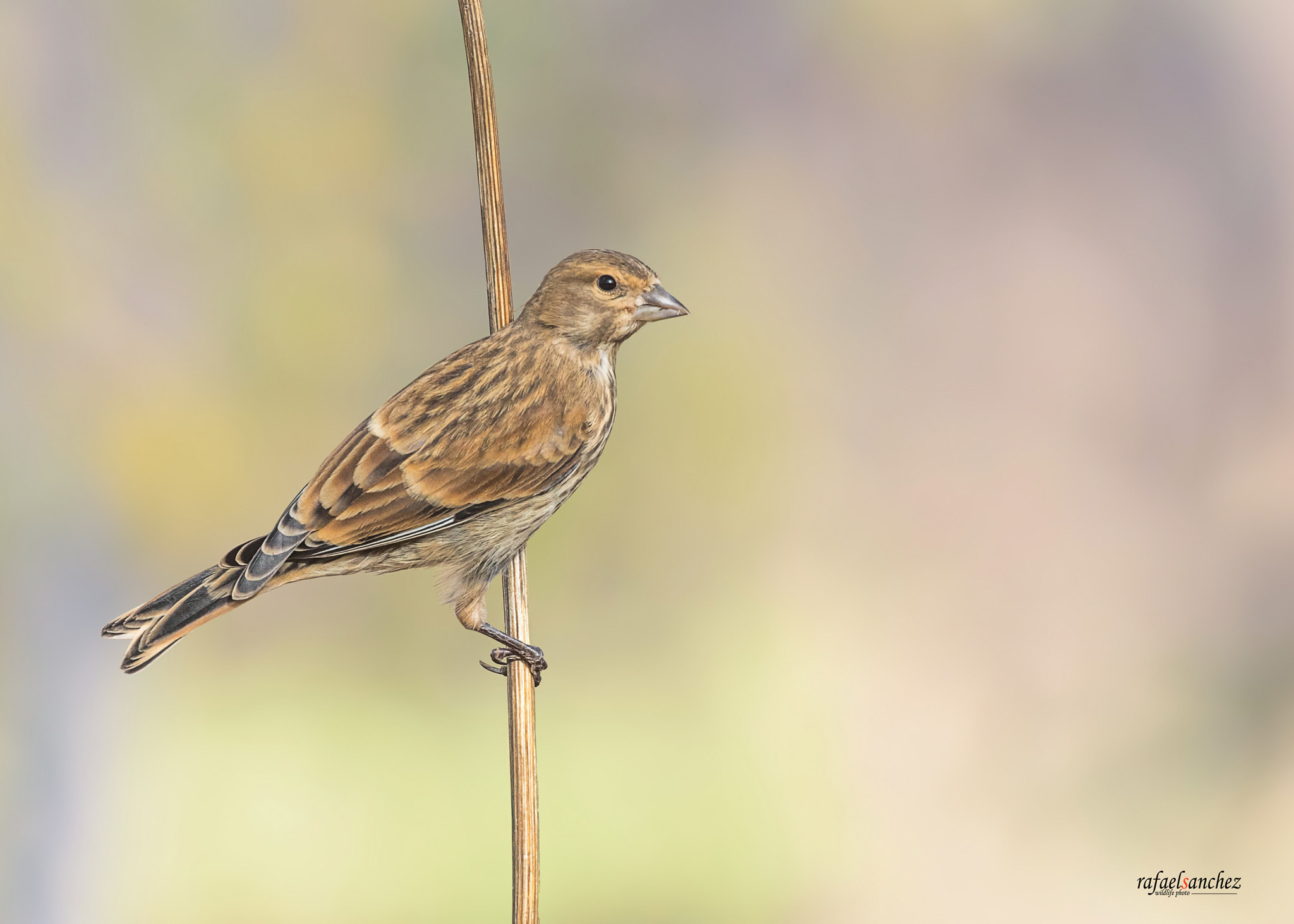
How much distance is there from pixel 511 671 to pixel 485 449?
0.38 m

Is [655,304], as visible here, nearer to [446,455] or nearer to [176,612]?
[446,455]

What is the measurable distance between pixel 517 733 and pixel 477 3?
95cm

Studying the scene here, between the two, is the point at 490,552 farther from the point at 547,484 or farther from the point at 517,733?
the point at 517,733

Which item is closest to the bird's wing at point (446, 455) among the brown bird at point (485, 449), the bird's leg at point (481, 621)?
the brown bird at point (485, 449)

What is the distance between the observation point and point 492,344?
1847 mm

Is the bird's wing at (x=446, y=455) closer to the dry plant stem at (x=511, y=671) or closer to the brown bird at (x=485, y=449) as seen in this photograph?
the brown bird at (x=485, y=449)

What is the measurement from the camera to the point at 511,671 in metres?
1.61

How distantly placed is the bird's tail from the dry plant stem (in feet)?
1.30

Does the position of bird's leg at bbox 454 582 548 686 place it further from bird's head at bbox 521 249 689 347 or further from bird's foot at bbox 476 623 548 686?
bird's head at bbox 521 249 689 347

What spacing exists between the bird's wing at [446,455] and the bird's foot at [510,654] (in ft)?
0.62

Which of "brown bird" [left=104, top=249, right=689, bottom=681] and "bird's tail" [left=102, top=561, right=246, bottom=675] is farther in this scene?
"brown bird" [left=104, top=249, right=689, bottom=681]

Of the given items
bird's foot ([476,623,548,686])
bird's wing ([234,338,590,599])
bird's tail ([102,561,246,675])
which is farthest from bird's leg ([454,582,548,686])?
bird's tail ([102,561,246,675])

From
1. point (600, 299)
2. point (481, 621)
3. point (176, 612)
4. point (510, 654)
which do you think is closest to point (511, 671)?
point (510, 654)

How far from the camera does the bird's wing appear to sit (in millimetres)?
1731
